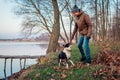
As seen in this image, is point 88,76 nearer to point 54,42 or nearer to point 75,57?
point 75,57

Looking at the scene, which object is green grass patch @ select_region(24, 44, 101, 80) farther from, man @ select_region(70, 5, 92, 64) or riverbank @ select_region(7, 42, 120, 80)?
man @ select_region(70, 5, 92, 64)

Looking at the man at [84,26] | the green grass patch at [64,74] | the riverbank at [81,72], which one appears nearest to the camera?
the riverbank at [81,72]

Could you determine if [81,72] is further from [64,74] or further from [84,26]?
[84,26]

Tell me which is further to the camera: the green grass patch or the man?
the man

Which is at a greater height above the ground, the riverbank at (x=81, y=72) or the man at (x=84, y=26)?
the man at (x=84, y=26)

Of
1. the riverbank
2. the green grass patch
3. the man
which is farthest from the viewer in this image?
the man

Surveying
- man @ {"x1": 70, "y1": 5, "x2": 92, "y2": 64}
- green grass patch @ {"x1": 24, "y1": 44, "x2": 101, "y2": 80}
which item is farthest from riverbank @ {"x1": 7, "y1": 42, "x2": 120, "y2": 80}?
man @ {"x1": 70, "y1": 5, "x2": 92, "y2": 64}

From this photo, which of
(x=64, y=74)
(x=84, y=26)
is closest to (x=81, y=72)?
(x=64, y=74)

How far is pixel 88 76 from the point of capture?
11.7 m

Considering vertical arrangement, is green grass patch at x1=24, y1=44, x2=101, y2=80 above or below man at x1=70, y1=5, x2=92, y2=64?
below

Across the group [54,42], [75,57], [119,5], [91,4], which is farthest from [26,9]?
[75,57]

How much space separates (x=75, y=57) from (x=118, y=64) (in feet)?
11.1

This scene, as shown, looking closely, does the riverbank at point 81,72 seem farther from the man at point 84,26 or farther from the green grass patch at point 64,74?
the man at point 84,26

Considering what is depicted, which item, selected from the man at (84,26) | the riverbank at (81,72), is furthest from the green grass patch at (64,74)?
the man at (84,26)
